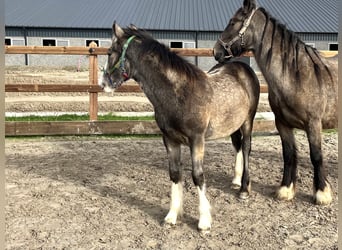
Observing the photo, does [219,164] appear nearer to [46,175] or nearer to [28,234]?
[46,175]

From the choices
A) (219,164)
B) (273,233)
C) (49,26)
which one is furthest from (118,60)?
(49,26)

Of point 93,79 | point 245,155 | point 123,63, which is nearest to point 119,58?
point 123,63

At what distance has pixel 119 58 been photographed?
3600 millimetres

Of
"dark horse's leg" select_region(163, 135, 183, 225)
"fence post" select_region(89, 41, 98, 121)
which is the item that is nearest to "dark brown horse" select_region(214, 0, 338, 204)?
"dark horse's leg" select_region(163, 135, 183, 225)

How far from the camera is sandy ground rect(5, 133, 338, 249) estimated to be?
3.44 metres

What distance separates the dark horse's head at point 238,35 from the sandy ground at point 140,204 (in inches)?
67.7

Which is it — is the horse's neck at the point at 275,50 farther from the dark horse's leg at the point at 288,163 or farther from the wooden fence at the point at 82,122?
the wooden fence at the point at 82,122

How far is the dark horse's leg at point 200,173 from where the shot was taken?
353cm

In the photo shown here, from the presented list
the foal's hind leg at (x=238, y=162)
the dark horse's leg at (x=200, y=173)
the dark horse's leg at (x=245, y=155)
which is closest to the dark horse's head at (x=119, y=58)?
the dark horse's leg at (x=200, y=173)

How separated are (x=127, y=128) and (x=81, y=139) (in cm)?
93

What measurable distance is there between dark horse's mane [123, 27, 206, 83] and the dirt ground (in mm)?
1527

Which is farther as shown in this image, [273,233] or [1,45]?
[273,233]

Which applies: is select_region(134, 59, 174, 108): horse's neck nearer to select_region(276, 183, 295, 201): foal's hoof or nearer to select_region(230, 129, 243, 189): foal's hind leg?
select_region(230, 129, 243, 189): foal's hind leg

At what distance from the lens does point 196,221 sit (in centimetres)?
383
